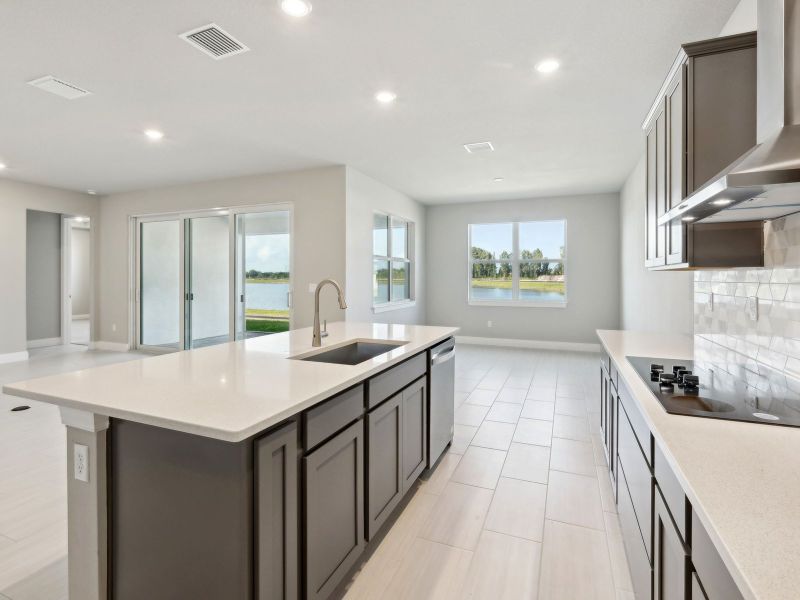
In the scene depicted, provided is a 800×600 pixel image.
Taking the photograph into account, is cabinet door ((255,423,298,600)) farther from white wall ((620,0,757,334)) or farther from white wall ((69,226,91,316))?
white wall ((69,226,91,316))

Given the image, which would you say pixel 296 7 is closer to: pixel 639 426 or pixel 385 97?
pixel 385 97

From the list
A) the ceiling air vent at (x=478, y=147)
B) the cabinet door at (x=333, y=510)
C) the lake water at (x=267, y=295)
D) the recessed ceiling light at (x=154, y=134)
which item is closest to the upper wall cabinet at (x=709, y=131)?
the cabinet door at (x=333, y=510)

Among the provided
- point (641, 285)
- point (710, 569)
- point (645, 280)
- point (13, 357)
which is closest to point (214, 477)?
point (710, 569)

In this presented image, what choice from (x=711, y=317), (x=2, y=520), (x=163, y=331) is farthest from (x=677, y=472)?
(x=163, y=331)

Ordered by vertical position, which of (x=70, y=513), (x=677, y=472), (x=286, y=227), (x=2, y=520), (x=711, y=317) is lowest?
(x=2, y=520)

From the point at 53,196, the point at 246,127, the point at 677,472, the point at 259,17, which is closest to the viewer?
the point at 677,472

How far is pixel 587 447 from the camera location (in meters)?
3.17

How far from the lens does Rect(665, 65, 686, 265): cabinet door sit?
5.74 ft

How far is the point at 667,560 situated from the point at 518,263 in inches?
269

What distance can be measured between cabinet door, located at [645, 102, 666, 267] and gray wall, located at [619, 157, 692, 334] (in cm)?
89

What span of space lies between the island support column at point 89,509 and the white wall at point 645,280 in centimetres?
332

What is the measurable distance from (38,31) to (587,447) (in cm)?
461

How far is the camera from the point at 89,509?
139 centimetres

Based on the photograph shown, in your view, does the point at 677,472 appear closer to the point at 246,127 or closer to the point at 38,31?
the point at 38,31
